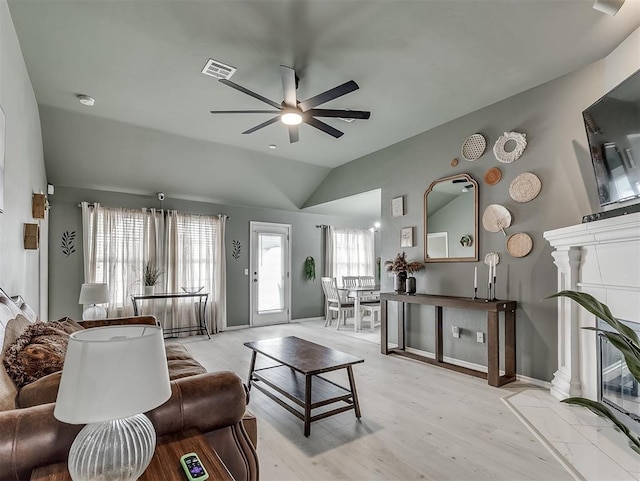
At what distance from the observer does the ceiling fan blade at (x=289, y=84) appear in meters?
2.76

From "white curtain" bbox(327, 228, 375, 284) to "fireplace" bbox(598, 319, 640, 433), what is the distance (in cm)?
545

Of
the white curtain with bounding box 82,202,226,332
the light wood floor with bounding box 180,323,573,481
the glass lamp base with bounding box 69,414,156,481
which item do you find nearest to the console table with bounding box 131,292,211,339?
the white curtain with bounding box 82,202,226,332

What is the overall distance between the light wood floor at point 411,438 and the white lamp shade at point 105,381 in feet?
4.61

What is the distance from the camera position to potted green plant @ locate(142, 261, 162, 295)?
538 cm

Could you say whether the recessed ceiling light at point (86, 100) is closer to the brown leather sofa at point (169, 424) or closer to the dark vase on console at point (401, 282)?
the brown leather sofa at point (169, 424)

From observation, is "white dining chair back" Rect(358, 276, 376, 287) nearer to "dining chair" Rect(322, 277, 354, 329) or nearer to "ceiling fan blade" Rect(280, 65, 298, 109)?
"dining chair" Rect(322, 277, 354, 329)

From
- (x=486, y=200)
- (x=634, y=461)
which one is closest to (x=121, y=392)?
(x=634, y=461)

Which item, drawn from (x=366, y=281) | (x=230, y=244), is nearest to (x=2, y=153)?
(x=230, y=244)

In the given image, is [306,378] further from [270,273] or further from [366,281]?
[366,281]

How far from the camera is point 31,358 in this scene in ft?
5.06

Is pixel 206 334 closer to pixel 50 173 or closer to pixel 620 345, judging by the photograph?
pixel 50 173

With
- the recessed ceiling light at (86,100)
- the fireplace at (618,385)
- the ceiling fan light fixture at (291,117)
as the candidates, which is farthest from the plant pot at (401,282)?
the recessed ceiling light at (86,100)

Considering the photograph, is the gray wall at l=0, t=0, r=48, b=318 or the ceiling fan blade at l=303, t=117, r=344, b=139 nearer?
the gray wall at l=0, t=0, r=48, b=318

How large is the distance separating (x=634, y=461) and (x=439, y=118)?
3.63m
